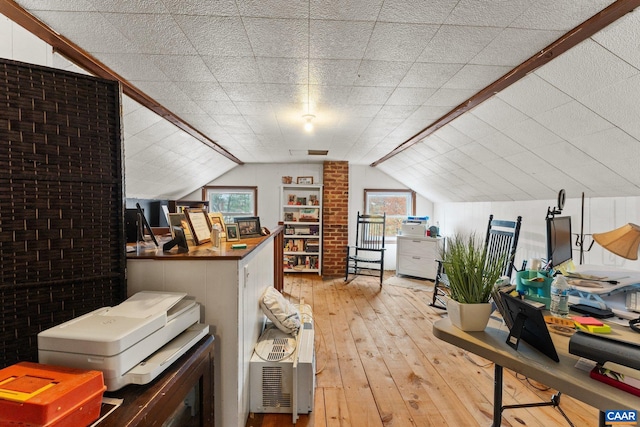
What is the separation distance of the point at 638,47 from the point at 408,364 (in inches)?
91.3

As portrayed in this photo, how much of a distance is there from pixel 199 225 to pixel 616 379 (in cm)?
191

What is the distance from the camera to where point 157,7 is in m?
1.35

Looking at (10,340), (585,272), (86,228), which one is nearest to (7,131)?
(86,228)

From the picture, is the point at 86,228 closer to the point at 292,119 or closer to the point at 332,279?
the point at 292,119

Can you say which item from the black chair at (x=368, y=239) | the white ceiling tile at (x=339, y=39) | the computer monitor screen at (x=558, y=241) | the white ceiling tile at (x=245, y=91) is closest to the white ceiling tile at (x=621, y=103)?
the computer monitor screen at (x=558, y=241)

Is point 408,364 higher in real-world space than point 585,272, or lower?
lower

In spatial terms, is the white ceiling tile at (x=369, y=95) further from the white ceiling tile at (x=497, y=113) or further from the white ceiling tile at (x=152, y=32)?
the white ceiling tile at (x=152, y=32)

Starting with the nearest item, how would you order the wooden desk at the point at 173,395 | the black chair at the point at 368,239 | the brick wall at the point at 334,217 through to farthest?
the wooden desk at the point at 173,395 → the black chair at the point at 368,239 → the brick wall at the point at 334,217

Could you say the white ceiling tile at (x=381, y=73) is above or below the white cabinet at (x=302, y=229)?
above

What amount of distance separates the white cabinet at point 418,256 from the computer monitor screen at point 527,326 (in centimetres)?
375

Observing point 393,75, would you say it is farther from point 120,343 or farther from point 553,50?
point 120,343

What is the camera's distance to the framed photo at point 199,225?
68.1 inches

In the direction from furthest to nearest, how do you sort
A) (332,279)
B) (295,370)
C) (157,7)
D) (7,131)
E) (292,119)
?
(332,279)
(292,119)
(295,370)
(157,7)
(7,131)

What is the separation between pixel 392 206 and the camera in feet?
19.1
